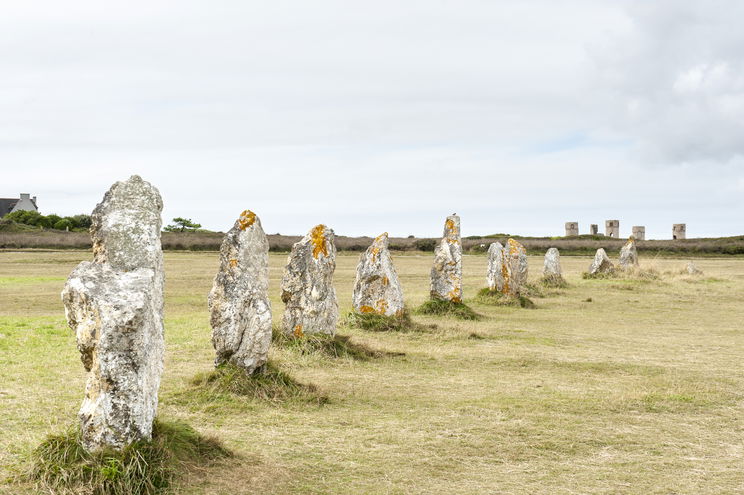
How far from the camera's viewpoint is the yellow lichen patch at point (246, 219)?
1079 cm

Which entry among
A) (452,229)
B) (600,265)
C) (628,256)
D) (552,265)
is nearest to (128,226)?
(452,229)

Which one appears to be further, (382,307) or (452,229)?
(452,229)

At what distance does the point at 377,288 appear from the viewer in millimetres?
17062

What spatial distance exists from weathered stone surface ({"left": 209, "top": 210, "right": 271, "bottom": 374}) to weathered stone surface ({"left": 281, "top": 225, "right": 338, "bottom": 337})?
8.57 feet

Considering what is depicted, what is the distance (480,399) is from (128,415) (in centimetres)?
531

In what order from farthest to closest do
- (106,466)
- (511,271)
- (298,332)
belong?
(511,271) → (298,332) → (106,466)

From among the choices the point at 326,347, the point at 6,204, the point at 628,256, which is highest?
the point at 6,204

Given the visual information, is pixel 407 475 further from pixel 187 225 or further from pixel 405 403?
pixel 187 225

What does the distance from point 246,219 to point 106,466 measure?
17.3 feet

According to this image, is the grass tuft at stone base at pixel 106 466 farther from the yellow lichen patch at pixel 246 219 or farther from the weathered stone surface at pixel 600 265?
the weathered stone surface at pixel 600 265

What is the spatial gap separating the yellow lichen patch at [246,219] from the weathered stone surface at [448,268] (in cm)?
936

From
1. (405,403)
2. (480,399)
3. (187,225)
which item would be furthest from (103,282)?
(187,225)

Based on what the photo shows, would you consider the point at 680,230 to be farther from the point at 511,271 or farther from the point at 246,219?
the point at 246,219

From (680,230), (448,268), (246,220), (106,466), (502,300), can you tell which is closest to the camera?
(106,466)
